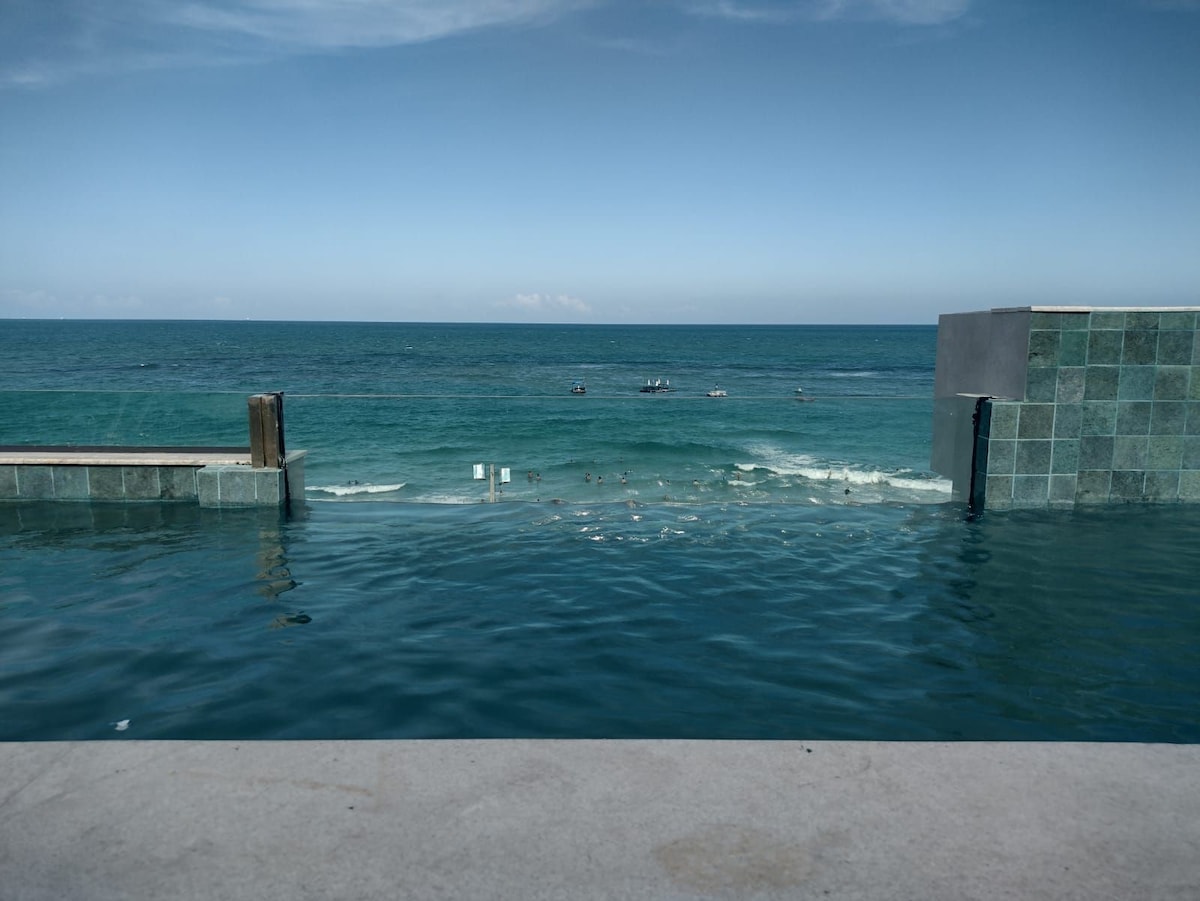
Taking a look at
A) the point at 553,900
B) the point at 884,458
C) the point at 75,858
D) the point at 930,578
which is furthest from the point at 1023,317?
the point at 75,858

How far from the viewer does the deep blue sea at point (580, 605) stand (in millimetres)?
4004

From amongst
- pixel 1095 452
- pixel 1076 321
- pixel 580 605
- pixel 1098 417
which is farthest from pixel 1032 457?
pixel 580 605

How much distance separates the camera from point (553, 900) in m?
2.19

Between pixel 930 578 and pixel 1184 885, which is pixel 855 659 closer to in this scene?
pixel 930 578

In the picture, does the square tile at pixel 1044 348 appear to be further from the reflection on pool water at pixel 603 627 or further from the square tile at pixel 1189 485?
the square tile at pixel 1189 485

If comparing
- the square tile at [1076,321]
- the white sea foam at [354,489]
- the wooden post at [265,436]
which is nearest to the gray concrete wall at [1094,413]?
the square tile at [1076,321]

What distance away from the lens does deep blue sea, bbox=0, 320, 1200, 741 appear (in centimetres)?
400

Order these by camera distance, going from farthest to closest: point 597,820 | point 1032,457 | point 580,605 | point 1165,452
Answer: point 1165,452
point 1032,457
point 580,605
point 597,820

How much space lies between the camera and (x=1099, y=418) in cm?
875

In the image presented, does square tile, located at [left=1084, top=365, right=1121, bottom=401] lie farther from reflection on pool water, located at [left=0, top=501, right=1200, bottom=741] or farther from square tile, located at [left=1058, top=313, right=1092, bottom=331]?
reflection on pool water, located at [left=0, top=501, right=1200, bottom=741]

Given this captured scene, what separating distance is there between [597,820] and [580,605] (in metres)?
3.16

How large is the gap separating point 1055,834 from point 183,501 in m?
9.01

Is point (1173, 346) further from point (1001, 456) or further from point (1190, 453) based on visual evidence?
point (1001, 456)

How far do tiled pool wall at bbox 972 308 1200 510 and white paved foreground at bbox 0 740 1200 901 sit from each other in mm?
6065
